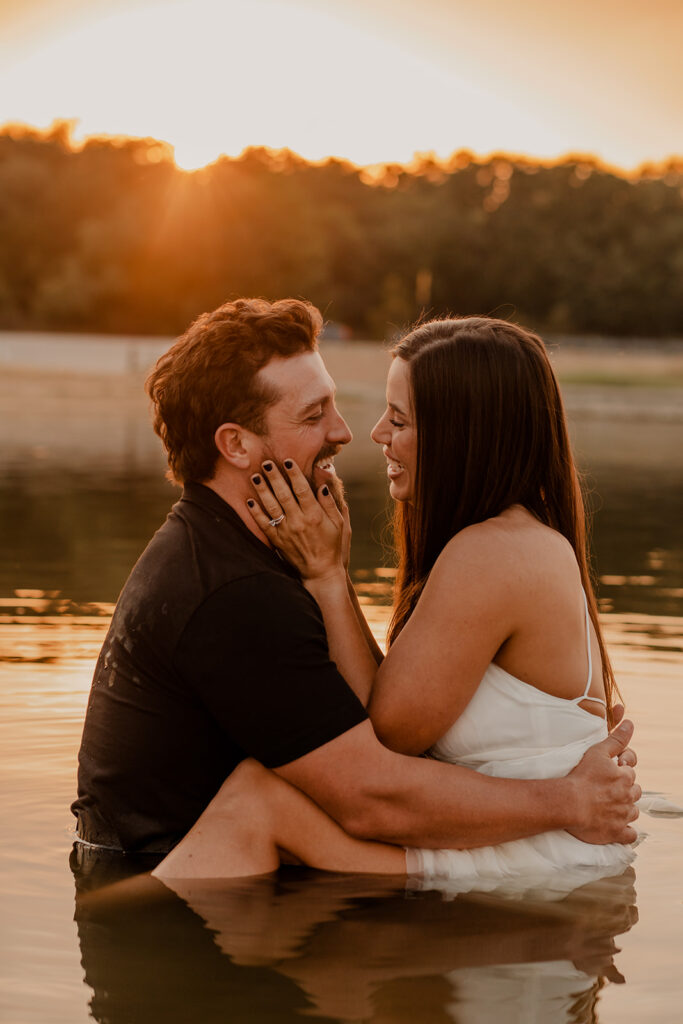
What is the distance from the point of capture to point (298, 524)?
425cm

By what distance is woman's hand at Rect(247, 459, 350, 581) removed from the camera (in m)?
4.26

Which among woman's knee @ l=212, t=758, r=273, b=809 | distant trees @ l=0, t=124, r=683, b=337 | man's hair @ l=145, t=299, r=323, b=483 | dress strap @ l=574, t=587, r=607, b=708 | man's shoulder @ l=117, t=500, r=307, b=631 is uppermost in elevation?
distant trees @ l=0, t=124, r=683, b=337

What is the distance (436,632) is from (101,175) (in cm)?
6875

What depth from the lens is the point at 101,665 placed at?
438 centimetres

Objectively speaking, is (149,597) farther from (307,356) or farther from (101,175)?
(101,175)

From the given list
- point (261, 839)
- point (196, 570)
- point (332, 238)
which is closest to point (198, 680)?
point (196, 570)

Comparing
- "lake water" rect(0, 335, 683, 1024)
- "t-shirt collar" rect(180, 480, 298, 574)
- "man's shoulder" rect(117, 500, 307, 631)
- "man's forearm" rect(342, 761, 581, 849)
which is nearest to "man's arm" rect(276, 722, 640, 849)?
"man's forearm" rect(342, 761, 581, 849)

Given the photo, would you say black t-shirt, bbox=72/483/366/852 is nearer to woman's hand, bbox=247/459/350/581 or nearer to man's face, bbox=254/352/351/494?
woman's hand, bbox=247/459/350/581

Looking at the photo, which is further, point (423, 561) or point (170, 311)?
point (170, 311)

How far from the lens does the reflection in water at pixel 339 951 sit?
3643 mm

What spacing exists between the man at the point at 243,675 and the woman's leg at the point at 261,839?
7 cm

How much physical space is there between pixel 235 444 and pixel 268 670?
74 centimetres

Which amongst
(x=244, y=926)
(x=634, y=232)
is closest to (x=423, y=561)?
(x=244, y=926)

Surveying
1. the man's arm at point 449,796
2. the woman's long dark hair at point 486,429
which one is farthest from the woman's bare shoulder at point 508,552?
the man's arm at point 449,796
